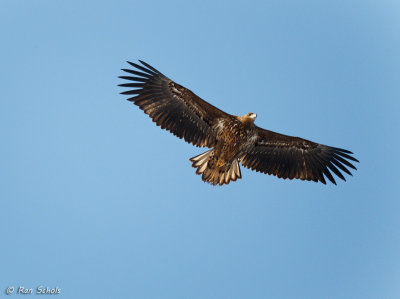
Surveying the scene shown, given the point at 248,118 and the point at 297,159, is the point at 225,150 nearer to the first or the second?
the point at 248,118

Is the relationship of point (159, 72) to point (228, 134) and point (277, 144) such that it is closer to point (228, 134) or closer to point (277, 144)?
point (228, 134)

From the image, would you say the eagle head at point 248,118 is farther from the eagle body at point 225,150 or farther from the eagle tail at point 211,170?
the eagle tail at point 211,170

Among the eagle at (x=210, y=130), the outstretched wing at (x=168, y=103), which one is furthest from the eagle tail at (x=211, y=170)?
the outstretched wing at (x=168, y=103)

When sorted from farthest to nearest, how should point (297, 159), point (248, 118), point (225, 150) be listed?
point (297, 159), point (225, 150), point (248, 118)

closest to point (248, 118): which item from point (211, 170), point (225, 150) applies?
point (225, 150)

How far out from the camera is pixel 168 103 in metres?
12.7

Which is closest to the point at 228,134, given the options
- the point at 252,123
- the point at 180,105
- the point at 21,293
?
the point at 252,123

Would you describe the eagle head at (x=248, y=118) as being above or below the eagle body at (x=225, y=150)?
above

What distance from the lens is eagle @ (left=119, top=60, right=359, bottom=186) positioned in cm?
1262

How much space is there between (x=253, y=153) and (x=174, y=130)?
7.72 feet

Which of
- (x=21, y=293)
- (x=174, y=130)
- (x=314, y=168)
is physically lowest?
(x=21, y=293)

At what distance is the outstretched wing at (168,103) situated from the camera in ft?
41.3

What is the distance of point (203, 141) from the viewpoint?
1301 cm

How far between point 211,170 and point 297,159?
260 centimetres
